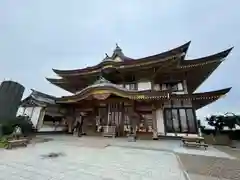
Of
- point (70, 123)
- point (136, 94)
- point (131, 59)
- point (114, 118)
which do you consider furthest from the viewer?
point (70, 123)

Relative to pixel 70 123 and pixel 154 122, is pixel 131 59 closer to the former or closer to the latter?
pixel 154 122

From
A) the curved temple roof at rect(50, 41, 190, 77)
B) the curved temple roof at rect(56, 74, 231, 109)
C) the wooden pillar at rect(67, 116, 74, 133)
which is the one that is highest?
the curved temple roof at rect(50, 41, 190, 77)

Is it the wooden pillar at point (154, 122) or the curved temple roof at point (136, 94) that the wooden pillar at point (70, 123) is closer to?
the curved temple roof at point (136, 94)

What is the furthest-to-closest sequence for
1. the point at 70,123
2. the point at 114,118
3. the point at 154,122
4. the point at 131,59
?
the point at 70,123
the point at 131,59
the point at 114,118
the point at 154,122

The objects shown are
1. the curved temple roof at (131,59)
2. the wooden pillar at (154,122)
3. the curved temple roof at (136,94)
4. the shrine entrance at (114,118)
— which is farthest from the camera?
the shrine entrance at (114,118)

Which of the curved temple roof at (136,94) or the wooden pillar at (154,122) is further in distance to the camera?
the wooden pillar at (154,122)

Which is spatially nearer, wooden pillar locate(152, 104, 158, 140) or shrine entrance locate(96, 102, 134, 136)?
wooden pillar locate(152, 104, 158, 140)

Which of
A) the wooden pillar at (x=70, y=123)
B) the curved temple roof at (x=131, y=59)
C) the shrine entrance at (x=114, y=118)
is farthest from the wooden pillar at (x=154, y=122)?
the wooden pillar at (x=70, y=123)

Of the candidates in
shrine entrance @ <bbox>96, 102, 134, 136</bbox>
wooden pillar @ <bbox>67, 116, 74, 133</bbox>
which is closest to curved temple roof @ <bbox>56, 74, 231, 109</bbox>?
shrine entrance @ <bbox>96, 102, 134, 136</bbox>

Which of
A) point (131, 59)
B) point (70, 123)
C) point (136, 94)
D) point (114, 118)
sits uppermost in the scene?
point (131, 59)

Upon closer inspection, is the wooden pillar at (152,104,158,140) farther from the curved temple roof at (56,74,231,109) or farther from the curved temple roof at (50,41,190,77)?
the curved temple roof at (50,41,190,77)

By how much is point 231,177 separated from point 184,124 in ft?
21.3

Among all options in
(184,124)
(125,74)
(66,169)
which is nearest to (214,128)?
(184,124)

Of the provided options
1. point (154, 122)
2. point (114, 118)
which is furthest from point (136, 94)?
point (114, 118)
